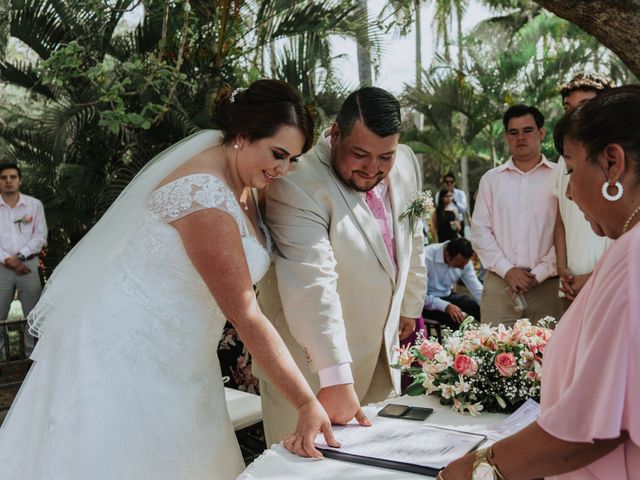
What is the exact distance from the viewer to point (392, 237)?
3.10 metres

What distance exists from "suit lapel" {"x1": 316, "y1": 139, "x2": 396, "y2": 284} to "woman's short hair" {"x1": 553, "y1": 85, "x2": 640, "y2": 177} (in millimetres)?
1421

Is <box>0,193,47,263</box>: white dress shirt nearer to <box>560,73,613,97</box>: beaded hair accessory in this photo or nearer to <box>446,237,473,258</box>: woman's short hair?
<box>446,237,473,258</box>: woman's short hair

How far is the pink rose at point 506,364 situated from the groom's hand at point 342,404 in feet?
1.64

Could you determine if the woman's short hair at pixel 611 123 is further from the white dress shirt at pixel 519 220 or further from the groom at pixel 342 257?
the white dress shirt at pixel 519 220

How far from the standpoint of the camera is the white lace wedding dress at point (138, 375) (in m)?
2.40

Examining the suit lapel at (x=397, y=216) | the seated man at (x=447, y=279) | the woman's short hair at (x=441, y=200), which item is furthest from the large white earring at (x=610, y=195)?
the woman's short hair at (x=441, y=200)

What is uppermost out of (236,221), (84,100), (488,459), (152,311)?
(84,100)

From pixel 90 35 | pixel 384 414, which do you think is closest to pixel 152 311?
pixel 384 414

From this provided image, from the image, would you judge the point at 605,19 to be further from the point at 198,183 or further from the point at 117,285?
the point at 117,285

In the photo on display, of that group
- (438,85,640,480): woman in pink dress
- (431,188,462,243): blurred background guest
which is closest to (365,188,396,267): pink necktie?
(438,85,640,480): woman in pink dress

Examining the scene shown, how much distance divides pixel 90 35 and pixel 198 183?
5.58 meters

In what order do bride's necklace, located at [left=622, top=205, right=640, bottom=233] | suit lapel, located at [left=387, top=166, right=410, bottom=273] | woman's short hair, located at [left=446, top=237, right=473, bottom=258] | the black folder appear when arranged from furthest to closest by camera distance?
woman's short hair, located at [left=446, top=237, right=473, bottom=258], suit lapel, located at [left=387, top=166, right=410, bottom=273], the black folder, bride's necklace, located at [left=622, top=205, right=640, bottom=233]

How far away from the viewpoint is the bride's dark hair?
2.51m

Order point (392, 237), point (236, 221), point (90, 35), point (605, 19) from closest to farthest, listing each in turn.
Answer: point (236, 221) → point (392, 237) → point (605, 19) → point (90, 35)
